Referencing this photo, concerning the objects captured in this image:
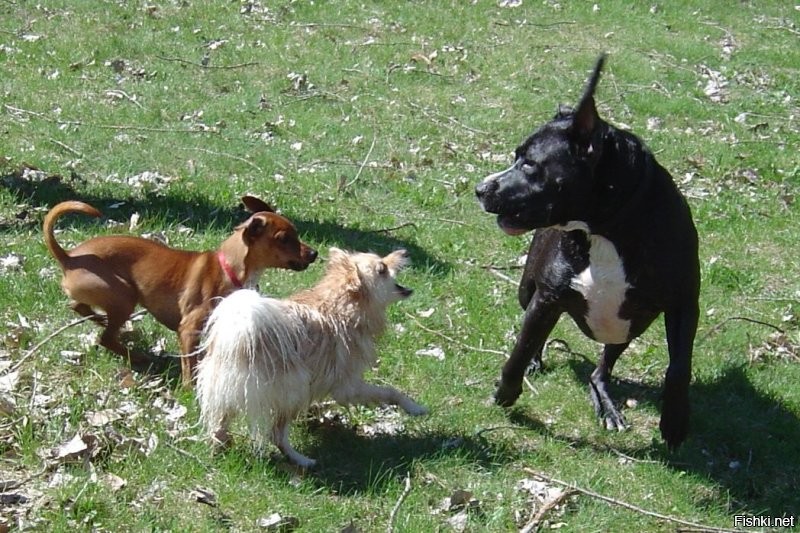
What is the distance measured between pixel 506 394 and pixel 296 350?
1393mm

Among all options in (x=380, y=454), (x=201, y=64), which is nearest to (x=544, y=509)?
(x=380, y=454)

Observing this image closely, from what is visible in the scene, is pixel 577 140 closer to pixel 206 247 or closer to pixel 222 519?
pixel 222 519

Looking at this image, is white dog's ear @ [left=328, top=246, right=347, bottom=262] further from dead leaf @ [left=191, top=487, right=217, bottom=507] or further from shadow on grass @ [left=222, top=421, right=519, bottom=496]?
dead leaf @ [left=191, top=487, right=217, bottom=507]

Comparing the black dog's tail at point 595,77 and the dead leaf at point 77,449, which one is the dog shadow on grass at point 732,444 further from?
the dead leaf at point 77,449

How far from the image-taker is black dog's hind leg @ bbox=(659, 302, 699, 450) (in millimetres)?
5039

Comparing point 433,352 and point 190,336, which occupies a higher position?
point 190,336

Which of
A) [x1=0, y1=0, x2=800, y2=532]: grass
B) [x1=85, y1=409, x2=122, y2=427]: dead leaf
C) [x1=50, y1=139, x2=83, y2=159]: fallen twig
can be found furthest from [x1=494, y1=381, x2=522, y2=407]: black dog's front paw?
[x1=50, y1=139, x2=83, y2=159]: fallen twig

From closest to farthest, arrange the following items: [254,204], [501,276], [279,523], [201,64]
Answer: [279,523] < [254,204] < [501,276] < [201,64]

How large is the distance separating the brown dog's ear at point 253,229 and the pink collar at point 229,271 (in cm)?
18

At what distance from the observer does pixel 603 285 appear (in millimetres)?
5129

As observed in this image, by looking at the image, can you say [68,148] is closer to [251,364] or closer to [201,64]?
[201,64]

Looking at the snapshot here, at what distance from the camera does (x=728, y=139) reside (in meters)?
10.5

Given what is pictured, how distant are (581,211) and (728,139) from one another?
628cm

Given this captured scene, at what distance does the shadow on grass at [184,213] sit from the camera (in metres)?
7.66
